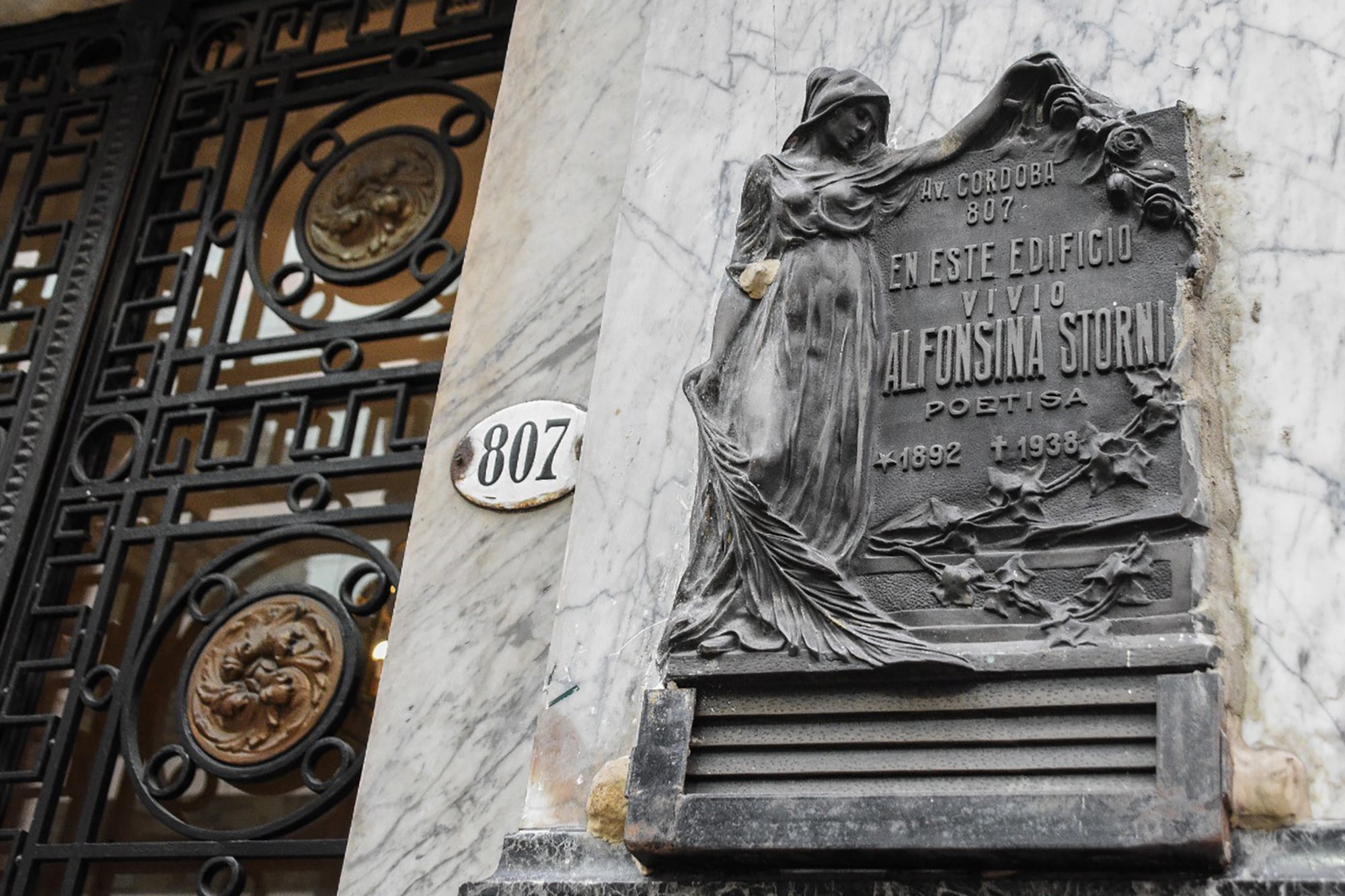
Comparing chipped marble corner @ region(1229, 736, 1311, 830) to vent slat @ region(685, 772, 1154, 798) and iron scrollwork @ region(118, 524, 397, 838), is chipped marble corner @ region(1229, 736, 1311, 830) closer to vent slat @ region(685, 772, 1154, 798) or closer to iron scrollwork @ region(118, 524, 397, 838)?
vent slat @ region(685, 772, 1154, 798)

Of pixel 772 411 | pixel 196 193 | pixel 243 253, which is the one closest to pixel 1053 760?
pixel 772 411

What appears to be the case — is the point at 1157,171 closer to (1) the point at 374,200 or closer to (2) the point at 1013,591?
(2) the point at 1013,591

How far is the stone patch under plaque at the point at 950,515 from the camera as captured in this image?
272cm

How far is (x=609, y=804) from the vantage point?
3123mm

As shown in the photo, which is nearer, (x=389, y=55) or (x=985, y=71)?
(x=985, y=71)

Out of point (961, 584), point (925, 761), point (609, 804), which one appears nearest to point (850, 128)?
point (961, 584)

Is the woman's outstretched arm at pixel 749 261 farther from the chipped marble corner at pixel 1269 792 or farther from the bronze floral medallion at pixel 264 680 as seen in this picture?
the bronze floral medallion at pixel 264 680

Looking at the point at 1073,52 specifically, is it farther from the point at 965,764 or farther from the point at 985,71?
the point at 965,764

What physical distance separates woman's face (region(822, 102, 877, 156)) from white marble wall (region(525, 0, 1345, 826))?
0.12m

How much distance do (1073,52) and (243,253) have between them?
10.5ft

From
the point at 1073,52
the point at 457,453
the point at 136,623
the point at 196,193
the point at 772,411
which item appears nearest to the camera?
the point at 772,411

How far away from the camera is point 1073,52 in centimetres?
349

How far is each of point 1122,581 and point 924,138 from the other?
1.23m

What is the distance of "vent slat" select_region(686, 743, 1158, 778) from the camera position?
2.68m
